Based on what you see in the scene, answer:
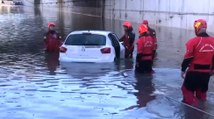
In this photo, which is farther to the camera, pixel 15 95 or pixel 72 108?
pixel 15 95

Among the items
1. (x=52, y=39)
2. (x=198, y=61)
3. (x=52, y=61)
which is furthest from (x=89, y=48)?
(x=198, y=61)

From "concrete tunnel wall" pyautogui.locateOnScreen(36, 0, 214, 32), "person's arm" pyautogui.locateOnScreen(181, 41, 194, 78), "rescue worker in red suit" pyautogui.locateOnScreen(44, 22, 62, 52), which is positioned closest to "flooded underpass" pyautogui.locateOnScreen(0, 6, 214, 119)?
"person's arm" pyautogui.locateOnScreen(181, 41, 194, 78)

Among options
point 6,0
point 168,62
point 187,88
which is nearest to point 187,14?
point 168,62

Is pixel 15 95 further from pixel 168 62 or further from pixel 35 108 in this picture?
pixel 168 62

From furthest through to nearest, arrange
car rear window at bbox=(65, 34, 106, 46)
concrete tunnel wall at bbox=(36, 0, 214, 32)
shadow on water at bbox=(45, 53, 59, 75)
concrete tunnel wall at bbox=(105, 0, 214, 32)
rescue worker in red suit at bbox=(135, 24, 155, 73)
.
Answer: concrete tunnel wall at bbox=(36, 0, 214, 32) → concrete tunnel wall at bbox=(105, 0, 214, 32) → car rear window at bbox=(65, 34, 106, 46) → shadow on water at bbox=(45, 53, 59, 75) → rescue worker in red suit at bbox=(135, 24, 155, 73)

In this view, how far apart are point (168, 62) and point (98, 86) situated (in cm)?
663

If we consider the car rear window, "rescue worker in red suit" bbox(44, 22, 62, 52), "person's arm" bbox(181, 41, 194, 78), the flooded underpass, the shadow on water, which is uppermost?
"person's arm" bbox(181, 41, 194, 78)

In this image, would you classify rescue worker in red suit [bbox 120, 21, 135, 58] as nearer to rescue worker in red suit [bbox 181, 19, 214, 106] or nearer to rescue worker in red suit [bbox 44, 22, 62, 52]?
rescue worker in red suit [bbox 44, 22, 62, 52]

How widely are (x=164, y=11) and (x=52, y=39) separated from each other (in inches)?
912

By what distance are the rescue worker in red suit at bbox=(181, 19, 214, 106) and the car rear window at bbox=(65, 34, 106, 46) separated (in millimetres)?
6402

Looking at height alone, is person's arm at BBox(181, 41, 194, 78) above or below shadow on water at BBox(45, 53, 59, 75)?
above

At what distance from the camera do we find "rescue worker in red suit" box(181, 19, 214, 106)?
360 inches

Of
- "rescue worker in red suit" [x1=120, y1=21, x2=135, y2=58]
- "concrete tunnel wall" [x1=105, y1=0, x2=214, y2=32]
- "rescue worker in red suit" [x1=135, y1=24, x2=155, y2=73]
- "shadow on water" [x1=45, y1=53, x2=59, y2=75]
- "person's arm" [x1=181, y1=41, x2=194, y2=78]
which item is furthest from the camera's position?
"concrete tunnel wall" [x1=105, y1=0, x2=214, y2=32]

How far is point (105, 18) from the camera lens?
2363 inches
